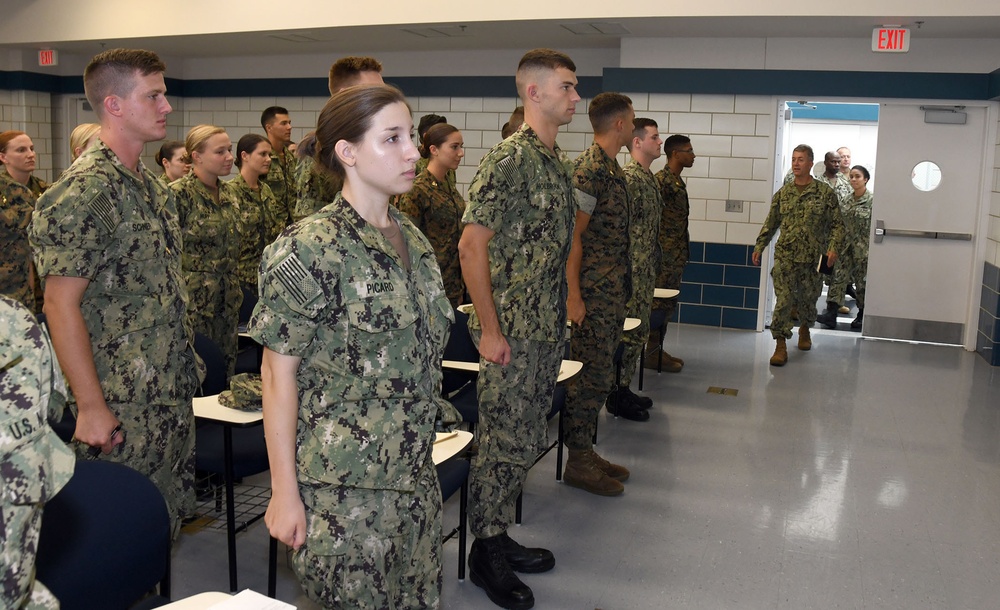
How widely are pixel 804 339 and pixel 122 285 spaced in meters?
6.47

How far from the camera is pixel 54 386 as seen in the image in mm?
1099

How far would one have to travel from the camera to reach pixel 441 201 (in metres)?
5.64

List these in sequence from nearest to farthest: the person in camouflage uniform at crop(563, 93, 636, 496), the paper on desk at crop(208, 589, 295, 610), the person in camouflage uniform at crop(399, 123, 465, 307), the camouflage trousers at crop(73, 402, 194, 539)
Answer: the paper on desk at crop(208, 589, 295, 610) → the camouflage trousers at crop(73, 402, 194, 539) → the person in camouflage uniform at crop(563, 93, 636, 496) → the person in camouflage uniform at crop(399, 123, 465, 307)

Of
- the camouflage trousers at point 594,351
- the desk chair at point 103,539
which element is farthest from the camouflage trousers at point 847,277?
the desk chair at point 103,539

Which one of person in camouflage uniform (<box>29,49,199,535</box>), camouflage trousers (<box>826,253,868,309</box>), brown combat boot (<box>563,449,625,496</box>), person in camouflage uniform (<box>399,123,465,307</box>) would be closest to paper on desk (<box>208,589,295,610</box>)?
person in camouflage uniform (<box>29,49,199,535</box>)

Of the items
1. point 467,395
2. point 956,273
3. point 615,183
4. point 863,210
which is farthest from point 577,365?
point 863,210

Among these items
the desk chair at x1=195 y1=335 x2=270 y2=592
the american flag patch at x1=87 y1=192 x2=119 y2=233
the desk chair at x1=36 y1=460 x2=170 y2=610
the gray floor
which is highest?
the american flag patch at x1=87 y1=192 x2=119 y2=233

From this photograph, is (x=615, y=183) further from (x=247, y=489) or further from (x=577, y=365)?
(x=247, y=489)

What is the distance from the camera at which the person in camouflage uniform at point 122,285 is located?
2.36m

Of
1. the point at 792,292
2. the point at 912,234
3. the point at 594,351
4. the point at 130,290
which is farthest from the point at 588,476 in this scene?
the point at 912,234

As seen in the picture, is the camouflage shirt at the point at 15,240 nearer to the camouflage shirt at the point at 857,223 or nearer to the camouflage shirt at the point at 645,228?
the camouflage shirt at the point at 645,228

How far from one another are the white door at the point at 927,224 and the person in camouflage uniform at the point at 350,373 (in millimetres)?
7408

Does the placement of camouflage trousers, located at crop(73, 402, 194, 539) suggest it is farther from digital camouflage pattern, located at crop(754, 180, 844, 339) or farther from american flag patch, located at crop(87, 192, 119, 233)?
digital camouflage pattern, located at crop(754, 180, 844, 339)

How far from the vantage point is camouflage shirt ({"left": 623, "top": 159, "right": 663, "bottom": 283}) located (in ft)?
17.6
